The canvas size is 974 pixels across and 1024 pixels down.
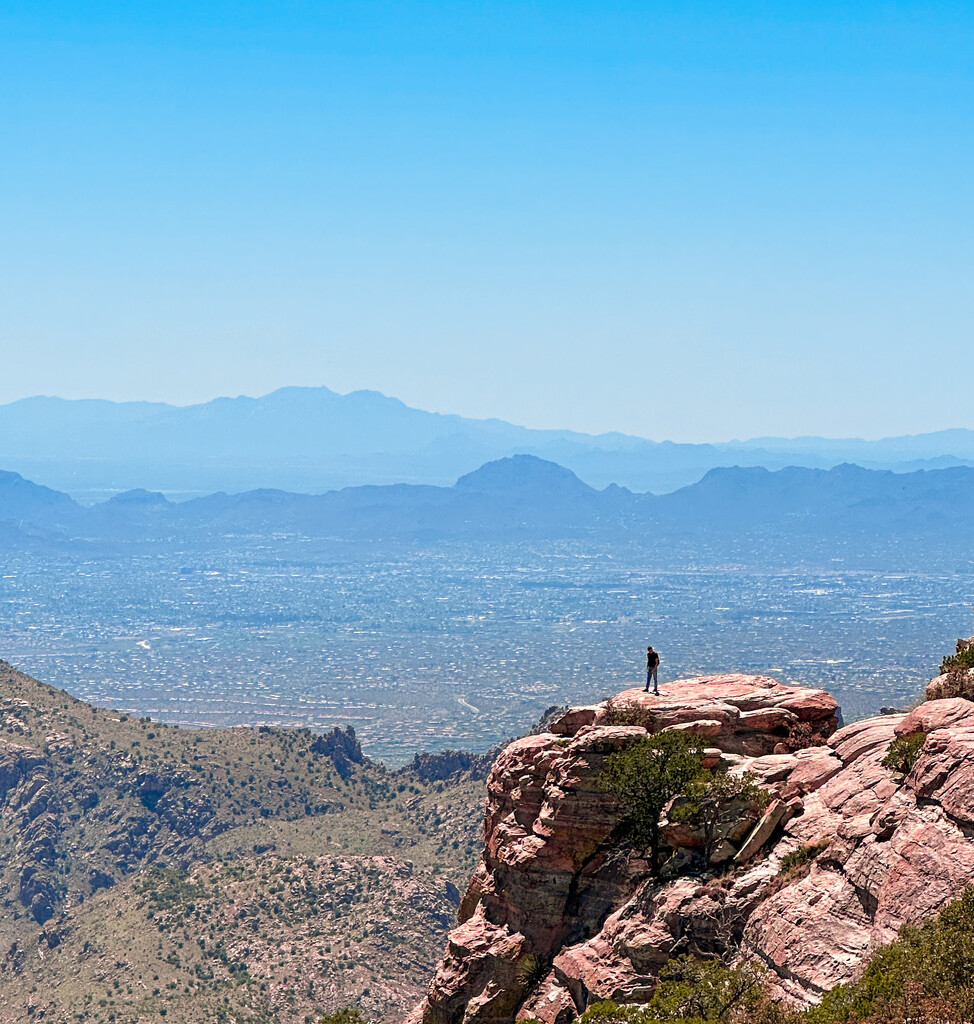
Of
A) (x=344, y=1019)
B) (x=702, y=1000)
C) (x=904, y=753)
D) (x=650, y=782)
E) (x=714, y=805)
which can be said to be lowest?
(x=344, y=1019)

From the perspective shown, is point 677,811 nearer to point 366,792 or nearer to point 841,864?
point 841,864

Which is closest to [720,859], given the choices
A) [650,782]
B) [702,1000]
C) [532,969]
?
[650,782]

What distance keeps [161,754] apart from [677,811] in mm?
102459

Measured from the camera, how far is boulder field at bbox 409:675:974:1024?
91.2ft

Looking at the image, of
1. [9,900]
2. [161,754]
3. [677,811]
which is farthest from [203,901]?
[677,811]

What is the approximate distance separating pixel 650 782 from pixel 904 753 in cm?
641

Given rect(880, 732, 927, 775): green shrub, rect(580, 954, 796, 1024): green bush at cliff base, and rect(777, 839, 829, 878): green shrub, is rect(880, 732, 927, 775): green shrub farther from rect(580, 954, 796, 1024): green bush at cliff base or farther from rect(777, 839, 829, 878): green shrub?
rect(580, 954, 796, 1024): green bush at cliff base

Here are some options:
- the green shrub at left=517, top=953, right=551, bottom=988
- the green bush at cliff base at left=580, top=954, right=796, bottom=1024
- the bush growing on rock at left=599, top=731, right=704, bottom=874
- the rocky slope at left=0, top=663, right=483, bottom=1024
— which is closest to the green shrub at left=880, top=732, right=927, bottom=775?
the bush growing on rock at left=599, top=731, right=704, bottom=874

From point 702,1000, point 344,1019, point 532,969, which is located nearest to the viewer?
point 702,1000

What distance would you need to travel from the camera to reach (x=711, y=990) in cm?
2808

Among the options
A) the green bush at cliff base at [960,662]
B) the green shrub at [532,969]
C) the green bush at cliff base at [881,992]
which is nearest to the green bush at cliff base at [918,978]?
the green bush at cliff base at [881,992]

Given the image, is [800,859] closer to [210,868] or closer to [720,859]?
[720,859]

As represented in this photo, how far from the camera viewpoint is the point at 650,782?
34.3 m

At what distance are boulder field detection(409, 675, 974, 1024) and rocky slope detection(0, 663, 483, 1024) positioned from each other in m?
42.3
